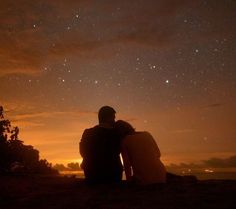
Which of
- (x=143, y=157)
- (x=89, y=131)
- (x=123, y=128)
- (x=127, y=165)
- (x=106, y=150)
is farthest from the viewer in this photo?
(x=89, y=131)

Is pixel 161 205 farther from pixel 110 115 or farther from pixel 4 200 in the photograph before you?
pixel 110 115

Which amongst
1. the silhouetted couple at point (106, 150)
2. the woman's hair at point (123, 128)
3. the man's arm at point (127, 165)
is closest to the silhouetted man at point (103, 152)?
the silhouetted couple at point (106, 150)

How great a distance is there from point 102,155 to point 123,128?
75cm

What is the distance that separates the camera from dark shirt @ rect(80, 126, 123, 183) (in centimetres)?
767

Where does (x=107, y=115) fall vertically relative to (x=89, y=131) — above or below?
above

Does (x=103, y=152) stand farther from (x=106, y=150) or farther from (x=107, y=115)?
(x=107, y=115)

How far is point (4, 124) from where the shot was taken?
21922 mm

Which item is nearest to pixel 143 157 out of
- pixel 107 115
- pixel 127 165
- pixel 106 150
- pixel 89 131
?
Result: pixel 127 165

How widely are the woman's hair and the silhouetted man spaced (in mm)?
103

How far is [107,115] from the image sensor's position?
7609mm

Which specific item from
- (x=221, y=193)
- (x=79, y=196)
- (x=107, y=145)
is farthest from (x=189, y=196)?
(x=107, y=145)

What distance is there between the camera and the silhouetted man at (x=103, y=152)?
302 inches

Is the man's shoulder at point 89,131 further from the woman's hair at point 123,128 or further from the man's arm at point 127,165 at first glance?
the man's arm at point 127,165

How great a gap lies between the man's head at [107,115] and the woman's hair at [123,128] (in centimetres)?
14
